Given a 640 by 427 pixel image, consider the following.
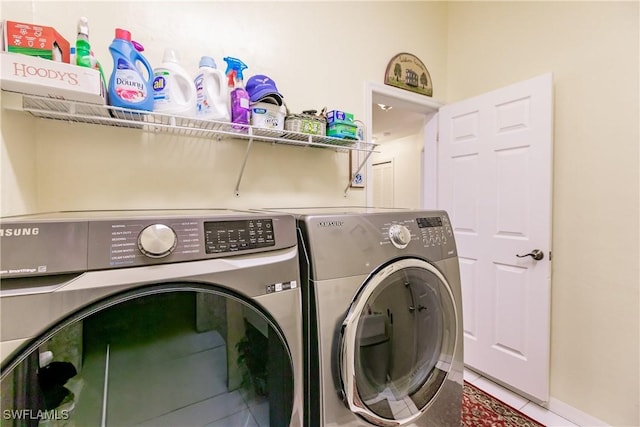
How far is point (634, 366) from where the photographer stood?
1.42m

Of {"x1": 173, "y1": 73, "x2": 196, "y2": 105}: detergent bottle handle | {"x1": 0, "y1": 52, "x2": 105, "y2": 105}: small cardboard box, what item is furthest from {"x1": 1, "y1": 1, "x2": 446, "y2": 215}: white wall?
{"x1": 173, "y1": 73, "x2": 196, "y2": 105}: detergent bottle handle

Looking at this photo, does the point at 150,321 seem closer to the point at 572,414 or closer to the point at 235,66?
the point at 235,66

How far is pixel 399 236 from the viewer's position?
0.98 m

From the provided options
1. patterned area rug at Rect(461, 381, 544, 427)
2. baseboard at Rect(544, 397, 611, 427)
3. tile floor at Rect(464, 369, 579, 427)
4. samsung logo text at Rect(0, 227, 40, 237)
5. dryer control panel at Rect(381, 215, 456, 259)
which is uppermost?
samsung logo text at Rect(0, 227, 40, 237)

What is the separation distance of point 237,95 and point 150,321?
2.97 ft

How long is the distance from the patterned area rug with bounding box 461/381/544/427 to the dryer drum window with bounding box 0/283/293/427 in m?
1.40

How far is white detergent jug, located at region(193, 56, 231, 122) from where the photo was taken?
3.58ft

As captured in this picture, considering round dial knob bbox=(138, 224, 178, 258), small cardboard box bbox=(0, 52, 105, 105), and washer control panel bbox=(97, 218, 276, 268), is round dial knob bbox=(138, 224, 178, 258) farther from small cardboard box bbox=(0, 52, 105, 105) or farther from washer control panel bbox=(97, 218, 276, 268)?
small cardboard box bbox=(0, 52, 105, 105)

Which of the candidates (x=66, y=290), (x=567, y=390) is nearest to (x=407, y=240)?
(x=66, y=290)

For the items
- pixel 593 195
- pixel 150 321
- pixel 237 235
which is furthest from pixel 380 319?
pixel 593 195

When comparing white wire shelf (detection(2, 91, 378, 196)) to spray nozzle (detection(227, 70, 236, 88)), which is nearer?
white wire shelf (detection(2, 91, 378, 196))

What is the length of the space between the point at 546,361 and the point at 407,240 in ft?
4.71

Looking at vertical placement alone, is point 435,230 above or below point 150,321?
above

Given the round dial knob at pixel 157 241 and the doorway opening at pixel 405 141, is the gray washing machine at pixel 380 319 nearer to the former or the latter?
the round dial knob at pixel 157 241
